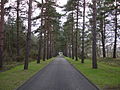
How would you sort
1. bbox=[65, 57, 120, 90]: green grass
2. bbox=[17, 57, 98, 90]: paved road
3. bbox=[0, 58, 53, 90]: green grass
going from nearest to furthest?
bbox=[17, 57, 98, 90]: paved road < bbox=[0, 58, 53, 90]: green grass < bbox=[65, 57, 120, 90]: green grass

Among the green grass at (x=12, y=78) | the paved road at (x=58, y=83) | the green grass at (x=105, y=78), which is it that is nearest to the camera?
the paved road at (x=58, y=83)

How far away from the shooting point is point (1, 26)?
21016 millimetres

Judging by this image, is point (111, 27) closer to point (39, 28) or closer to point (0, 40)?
point (39, 28)

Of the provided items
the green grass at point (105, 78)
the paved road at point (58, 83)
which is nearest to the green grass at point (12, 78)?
the paved road at point (58, 83)

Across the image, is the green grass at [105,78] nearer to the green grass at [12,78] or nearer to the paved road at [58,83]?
the paved road at [58,83]

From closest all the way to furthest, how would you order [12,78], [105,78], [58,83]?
[58,83] → [12,78] → [105,78]

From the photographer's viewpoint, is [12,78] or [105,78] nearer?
[12,78]

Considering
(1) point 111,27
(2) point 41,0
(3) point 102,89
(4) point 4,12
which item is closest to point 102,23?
(1) point 111,27

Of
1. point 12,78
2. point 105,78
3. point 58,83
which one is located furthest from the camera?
point 105,78

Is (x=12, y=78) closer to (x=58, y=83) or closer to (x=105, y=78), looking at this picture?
Result: (x=58, y=83)

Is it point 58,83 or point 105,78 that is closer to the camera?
point 58,83

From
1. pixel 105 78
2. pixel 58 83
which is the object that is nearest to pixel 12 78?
pixel 58 83

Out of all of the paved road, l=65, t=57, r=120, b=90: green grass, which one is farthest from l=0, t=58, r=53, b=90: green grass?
l=65, t=57, r=120, b=90: green grass

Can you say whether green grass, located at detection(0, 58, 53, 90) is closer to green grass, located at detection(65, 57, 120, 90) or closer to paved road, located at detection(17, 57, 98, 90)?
paved road, located at detection(17, 57, 98, 90)
